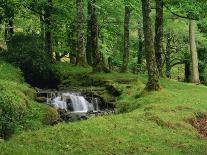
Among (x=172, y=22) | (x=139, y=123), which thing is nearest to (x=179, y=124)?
(x=139, y=123)

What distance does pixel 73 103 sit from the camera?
85.2 ft

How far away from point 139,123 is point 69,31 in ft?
77.5

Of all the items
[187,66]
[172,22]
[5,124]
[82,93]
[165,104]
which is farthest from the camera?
[187,66]

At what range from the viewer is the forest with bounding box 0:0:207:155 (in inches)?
569

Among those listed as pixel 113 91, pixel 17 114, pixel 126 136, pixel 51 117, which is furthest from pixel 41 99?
pixel 126 136

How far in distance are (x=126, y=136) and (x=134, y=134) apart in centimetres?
50

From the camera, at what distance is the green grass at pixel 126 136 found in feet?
44.0

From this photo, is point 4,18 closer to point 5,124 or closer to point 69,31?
point 5,124

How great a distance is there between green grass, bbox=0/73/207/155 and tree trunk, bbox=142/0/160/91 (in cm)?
255

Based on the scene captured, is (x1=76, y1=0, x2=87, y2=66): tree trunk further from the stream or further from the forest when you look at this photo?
the stream

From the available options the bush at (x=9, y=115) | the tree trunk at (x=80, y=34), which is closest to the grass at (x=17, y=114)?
the bush at (x=9, y=115)

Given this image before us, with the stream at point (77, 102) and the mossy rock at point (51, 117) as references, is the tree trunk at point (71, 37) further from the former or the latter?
the mossy rock at point (51, 117)

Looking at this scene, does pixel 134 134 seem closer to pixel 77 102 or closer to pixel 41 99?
pixel 41 99

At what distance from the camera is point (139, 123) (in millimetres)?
17281
